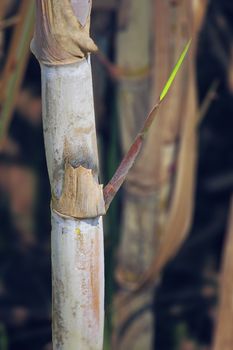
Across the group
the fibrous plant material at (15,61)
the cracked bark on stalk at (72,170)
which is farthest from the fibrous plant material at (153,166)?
the cracked bark on stalk at (72,170)

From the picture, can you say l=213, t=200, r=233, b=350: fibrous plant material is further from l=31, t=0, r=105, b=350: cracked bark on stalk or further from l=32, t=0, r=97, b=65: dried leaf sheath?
l=32, t=0, r=97, b=65: dried leaf sheath

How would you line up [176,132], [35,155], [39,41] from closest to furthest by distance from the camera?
[39,41]
[176,132]
[35,155]

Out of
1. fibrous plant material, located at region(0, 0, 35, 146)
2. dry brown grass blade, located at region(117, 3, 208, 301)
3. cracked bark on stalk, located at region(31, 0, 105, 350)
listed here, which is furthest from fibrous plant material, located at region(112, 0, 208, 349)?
cracked bark on stalk, located at region(31, 0, 105, 350)

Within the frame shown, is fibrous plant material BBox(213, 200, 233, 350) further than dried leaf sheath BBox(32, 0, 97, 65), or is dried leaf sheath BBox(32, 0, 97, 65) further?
fibrous plant material BBox(213, 200, 233, 350)

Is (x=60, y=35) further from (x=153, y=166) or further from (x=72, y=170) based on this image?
(x=153, y=166)

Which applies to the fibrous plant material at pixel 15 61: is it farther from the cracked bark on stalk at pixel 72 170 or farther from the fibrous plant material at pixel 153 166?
the cracked bark on stalk at pixel 72 170

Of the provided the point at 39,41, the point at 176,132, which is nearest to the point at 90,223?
the point at 39,41

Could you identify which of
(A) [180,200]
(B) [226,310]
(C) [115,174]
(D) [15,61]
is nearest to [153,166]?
(A) [180,200]

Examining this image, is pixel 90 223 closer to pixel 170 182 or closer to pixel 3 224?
pixel 170 182
